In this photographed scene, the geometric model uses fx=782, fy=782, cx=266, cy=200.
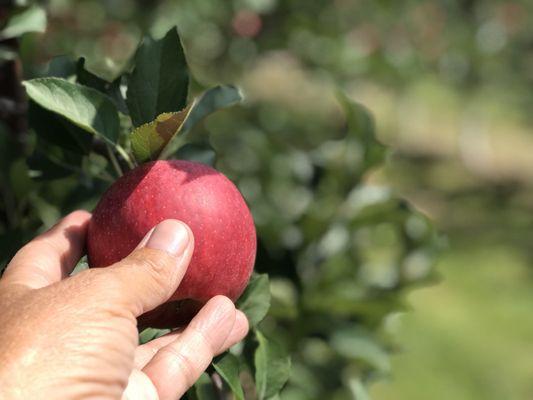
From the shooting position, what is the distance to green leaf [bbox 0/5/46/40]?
1250mm

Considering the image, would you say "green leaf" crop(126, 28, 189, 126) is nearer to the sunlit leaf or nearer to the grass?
the sunlit leaf

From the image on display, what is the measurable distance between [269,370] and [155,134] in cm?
36

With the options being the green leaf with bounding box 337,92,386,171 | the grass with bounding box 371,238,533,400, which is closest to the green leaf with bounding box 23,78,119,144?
the green leaf with bounding box 337,92,386,171

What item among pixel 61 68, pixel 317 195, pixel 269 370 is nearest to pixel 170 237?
pixel 269 370

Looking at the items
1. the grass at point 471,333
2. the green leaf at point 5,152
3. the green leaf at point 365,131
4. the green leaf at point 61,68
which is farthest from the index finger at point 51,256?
the grass at point 471,333

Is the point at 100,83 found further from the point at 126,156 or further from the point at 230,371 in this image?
the point at 230,371

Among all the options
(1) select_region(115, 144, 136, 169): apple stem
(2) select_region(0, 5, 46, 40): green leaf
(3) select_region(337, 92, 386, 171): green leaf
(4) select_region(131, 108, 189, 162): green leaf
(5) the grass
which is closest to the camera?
(4) select_region(131, 108, 189, 162): green leaf

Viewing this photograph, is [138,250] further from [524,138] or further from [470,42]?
[524,138]

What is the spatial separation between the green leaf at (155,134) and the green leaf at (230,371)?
10.9 inches

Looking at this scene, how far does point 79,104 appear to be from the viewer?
98cm

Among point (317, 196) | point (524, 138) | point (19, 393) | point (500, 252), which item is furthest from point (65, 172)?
point (524, 138)

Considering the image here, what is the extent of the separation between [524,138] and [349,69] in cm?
903

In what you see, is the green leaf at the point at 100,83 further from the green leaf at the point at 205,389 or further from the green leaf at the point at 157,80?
the green leaf at the point at 205,389

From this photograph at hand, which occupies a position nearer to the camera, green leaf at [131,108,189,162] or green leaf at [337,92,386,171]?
green leaf at [131,108,189,162]
